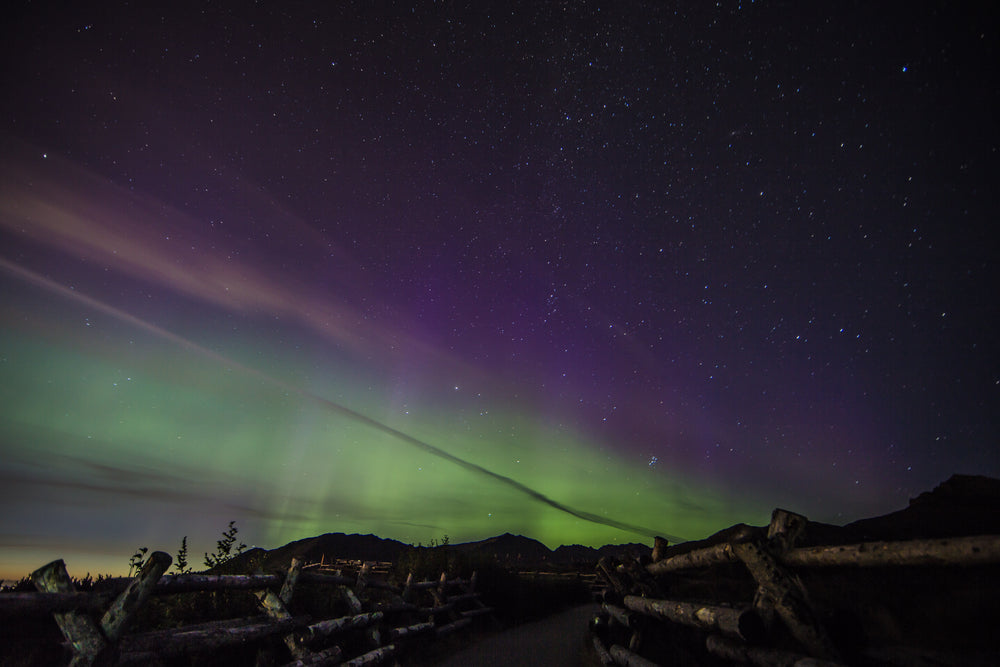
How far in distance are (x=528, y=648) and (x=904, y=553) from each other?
8064mm

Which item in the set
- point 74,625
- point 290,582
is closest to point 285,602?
point 290,582

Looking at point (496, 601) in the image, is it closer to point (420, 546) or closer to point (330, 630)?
point (420, 546)

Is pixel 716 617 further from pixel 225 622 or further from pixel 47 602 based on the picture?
pixel 47 602

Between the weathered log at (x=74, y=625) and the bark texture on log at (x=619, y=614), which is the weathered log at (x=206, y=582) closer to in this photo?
the weathered log at (x=74, y=625)

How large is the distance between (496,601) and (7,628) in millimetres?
11831

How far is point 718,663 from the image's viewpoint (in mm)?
4637

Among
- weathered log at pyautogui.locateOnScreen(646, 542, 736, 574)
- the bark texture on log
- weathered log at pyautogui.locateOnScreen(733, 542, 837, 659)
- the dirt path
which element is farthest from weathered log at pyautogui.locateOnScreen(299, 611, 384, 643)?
weathered log at pyautogui.locateOnScreen(733, 542, 837, 659)

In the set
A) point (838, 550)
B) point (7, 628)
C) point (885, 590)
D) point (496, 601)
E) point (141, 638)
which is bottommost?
point (496, 601)

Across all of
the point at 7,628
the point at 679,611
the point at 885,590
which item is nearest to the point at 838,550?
the point at 885,590

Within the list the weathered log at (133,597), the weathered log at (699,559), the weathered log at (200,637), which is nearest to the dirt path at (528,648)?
the weathered log at (699,559)

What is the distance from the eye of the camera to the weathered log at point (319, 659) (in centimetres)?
458

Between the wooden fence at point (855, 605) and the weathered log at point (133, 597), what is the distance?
15.5 ft

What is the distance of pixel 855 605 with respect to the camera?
416 centimetres

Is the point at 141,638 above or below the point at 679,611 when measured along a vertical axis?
below
